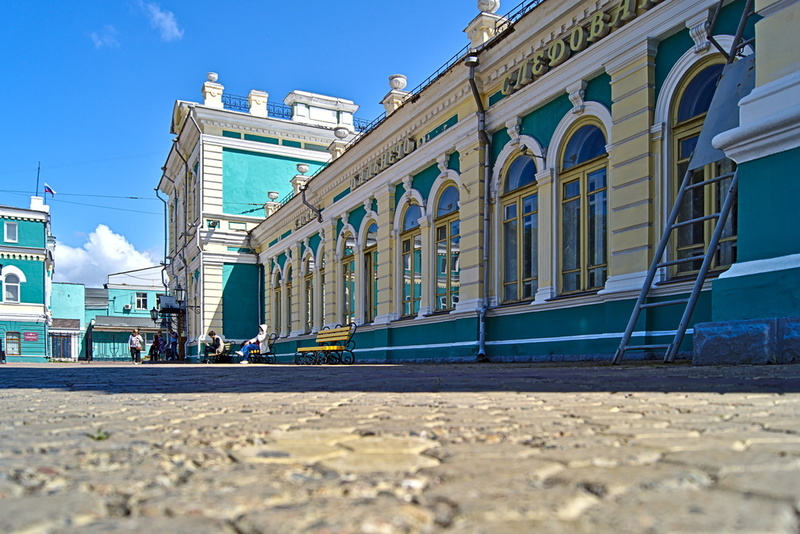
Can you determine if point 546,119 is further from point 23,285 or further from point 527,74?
point 23,285

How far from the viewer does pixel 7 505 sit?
1431mm

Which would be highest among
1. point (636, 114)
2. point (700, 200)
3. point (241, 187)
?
point (241, 187)

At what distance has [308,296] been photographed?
76.3 feet

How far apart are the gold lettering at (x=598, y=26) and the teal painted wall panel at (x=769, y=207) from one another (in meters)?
4.20

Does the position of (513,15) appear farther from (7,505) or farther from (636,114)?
(7,505)

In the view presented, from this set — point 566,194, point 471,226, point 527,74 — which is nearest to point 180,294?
point 471,226

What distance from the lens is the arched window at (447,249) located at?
14102mm

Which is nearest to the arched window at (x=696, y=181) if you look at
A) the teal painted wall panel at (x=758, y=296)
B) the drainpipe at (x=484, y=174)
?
the teal painted wall panel at (x=758, y=296)

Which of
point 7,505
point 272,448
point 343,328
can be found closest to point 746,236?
point 272,448

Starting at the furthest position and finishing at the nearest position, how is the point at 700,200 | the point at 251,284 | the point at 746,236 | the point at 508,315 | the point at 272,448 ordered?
the point at 251,284 < the point at 508,315 < the point at 700,200 < the point at 746,236 < the point at 272,448

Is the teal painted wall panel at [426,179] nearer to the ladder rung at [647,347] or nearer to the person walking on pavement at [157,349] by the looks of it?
the ladder rung at [647,347]

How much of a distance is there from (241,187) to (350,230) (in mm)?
10951

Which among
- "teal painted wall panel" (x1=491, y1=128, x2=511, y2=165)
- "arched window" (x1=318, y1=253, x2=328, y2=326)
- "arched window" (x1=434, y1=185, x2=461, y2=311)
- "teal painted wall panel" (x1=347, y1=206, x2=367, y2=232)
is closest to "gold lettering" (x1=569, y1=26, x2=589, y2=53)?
"teal painted wall panel" (x1=491, y1=128, x2=511, y2=165)

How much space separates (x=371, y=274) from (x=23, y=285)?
29483mm
